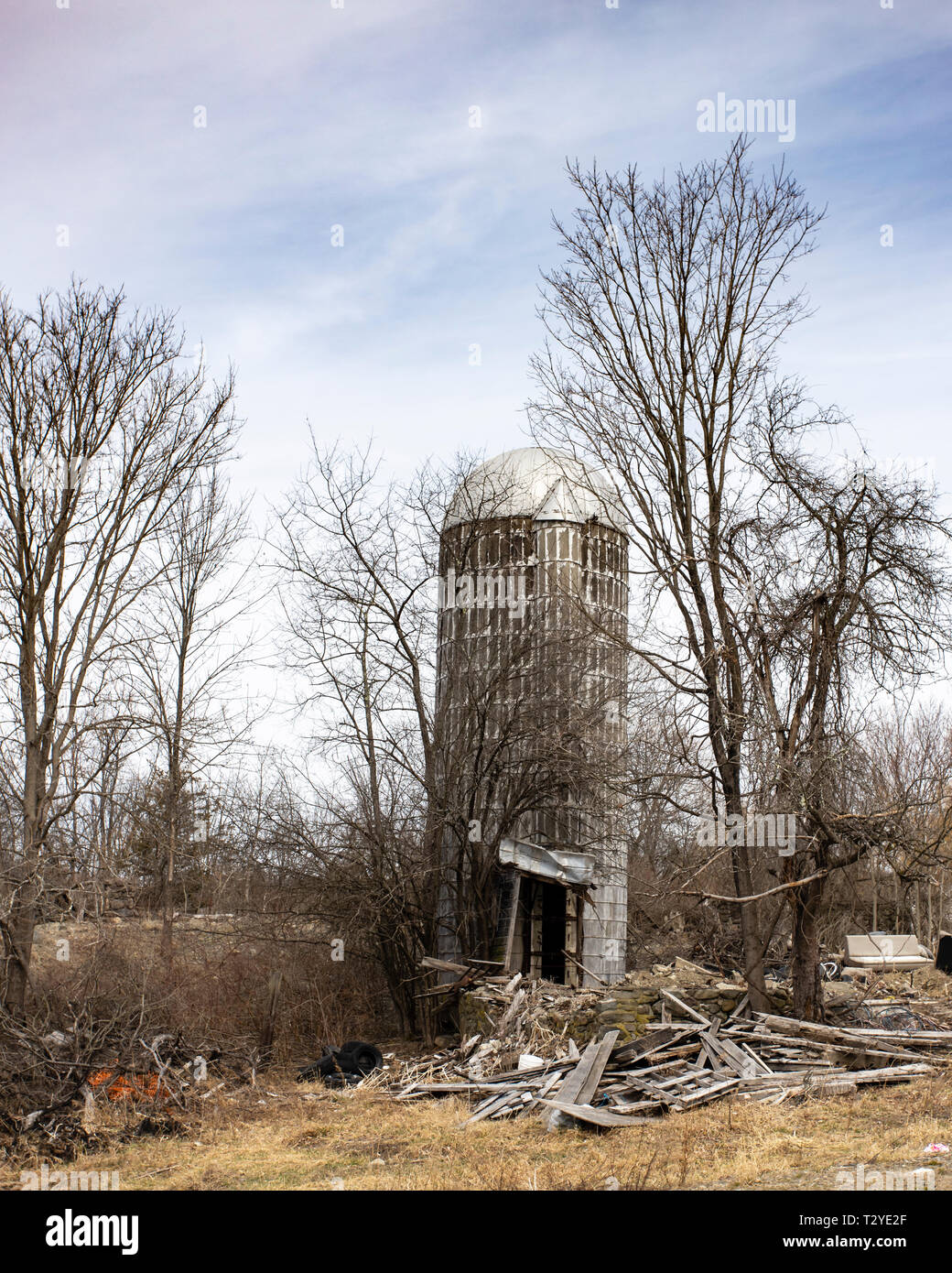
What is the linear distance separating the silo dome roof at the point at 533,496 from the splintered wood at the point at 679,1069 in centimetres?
866

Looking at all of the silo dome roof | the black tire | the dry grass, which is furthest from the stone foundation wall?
the silo dome roof

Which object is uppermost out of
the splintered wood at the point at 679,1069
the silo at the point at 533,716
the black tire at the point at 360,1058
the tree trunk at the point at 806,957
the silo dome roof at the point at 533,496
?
the silo dome roof at the point at 533,496

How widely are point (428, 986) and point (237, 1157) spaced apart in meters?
7.28

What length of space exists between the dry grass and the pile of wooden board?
1.05 ft

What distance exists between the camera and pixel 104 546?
13203 millimetres

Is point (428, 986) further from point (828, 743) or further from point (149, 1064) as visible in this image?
point (828, 743)

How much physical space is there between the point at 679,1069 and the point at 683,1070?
1.7 inches

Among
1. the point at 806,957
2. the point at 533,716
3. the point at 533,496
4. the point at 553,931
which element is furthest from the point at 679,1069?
the point at 533,496

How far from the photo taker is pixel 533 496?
19234 millimetres

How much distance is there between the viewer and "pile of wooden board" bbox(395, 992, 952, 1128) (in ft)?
36.5

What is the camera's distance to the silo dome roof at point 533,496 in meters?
19.0

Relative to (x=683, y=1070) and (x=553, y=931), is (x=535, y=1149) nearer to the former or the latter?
(x=683, y=1070)

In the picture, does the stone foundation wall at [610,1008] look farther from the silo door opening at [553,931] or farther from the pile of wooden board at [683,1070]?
the silo door opening at [553,931]

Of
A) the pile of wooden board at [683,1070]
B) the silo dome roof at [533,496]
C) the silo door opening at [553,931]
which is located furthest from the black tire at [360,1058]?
the silo dome roof at [533,496]
